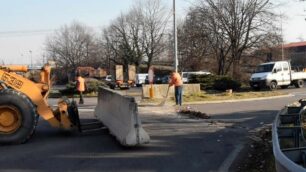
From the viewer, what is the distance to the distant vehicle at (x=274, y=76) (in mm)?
41378

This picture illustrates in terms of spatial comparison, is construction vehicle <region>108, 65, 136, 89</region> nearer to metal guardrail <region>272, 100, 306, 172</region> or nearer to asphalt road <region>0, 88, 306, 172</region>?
asphalt road <region>0, 88, 306, 172</region>

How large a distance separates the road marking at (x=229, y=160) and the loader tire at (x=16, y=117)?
467cm

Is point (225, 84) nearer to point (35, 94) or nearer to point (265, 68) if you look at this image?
point (265, 68)

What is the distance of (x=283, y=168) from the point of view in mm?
4133

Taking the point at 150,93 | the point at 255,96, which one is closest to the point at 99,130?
the point at 150,93

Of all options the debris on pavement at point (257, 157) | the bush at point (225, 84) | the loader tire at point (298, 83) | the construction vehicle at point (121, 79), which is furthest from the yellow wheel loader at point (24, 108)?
the construction vehicle at point (121, 79)

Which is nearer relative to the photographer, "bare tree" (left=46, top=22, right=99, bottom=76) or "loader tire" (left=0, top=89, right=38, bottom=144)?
"loader tire" (left=0, top=89, right=38, bottom=144)

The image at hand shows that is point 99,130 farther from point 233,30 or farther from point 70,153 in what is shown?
point 233,30

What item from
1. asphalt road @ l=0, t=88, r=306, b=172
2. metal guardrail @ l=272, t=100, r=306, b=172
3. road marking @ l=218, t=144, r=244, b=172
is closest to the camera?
metal guardrail @ l=272, t=100, r=306, b=172

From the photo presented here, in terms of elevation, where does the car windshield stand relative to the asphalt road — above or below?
above

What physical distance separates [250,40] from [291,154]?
47677 millimetres

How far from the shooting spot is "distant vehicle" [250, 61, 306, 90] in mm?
41378

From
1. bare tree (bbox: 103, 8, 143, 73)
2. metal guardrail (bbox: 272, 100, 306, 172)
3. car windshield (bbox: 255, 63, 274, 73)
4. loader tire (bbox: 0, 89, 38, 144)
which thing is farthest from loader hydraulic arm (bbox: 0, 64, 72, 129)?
bare tree (bbox: 103, 8, 143, 73)

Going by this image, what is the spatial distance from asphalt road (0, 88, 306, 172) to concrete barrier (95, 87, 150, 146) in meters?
0.21
